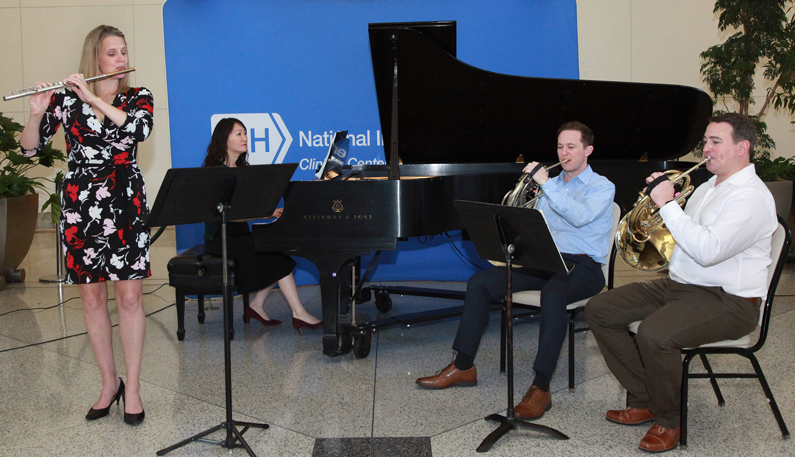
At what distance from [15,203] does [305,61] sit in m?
2.64

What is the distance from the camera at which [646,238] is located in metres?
2.47

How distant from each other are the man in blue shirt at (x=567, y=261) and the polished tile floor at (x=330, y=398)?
203 millimetres

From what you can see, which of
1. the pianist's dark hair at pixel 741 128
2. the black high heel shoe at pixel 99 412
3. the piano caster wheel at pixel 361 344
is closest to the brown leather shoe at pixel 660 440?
the pianist's dark hair at pixel 741 128

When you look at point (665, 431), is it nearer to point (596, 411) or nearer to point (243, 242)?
point (596, 411)

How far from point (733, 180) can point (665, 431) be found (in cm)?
92

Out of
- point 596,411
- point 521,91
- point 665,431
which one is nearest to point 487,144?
point 521,91

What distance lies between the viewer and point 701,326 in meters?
2.18

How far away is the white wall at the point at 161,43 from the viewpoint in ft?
23.7

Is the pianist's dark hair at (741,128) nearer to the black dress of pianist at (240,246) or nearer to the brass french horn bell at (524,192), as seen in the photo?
the brass french horn bell at (524,192)

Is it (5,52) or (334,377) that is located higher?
(5,52)

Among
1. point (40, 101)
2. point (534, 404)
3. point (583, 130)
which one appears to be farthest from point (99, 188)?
point (583, 130)

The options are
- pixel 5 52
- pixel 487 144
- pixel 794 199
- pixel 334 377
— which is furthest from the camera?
pixel 5 52

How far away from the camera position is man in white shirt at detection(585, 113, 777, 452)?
212 centimetres

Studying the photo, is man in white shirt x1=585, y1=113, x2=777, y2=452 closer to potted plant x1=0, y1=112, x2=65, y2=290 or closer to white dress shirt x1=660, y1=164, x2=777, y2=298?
white dress shirt x1=660, y1=164, x2=777, y2=298
